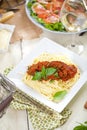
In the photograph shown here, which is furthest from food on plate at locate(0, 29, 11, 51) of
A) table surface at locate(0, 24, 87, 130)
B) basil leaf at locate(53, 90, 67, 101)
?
basil leaf at locate(53, 90, 67, 101)

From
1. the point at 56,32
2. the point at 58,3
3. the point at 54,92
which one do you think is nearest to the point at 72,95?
the point at 54,92

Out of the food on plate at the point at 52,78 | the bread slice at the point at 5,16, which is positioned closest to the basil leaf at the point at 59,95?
the food on plate at the point at 52,78

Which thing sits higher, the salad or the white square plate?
the salad

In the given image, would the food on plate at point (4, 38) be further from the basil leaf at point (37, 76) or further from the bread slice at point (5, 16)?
the basil leaf at point (37, 76)

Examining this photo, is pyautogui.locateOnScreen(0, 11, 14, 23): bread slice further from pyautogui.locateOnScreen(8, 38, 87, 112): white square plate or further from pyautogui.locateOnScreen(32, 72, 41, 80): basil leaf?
pyautogui.locateOnScreen(32, 72, 41, 80): basil leaf

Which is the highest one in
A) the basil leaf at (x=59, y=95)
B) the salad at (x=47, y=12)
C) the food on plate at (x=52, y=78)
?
the salad at (x=47, y=12)

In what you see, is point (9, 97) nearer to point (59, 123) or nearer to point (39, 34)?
point (59, 123)
